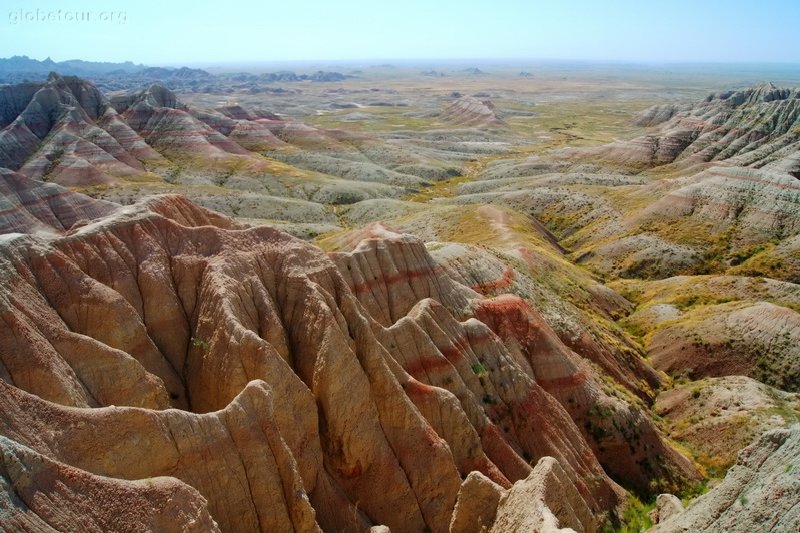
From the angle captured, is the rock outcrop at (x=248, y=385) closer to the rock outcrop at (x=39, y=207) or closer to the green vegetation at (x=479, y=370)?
the green vegetation at (x=479, y=370)

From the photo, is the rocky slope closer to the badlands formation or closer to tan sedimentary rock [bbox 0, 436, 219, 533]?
the badlands formation

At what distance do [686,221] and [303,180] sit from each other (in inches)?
3184

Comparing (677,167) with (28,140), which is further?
(677,167)


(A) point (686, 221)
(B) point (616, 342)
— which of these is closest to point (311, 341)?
(B) point (616, 342)

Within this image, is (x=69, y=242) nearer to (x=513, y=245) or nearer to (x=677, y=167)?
(x=513, y=245)

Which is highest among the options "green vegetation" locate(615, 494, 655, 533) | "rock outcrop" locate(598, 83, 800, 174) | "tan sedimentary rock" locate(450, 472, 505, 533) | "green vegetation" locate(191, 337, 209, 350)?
"rock outcrop" locate(598, 83, 800, 174)

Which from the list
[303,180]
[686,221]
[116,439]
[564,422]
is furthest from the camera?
[303,180]

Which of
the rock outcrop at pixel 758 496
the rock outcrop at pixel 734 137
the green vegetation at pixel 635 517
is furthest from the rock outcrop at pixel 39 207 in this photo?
the rock outcrop at pixel 734 137

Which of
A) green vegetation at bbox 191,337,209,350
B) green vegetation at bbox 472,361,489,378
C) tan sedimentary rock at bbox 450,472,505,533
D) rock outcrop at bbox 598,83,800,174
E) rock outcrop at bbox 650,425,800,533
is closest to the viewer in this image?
rock outcrop at bbox 650,425,800,533

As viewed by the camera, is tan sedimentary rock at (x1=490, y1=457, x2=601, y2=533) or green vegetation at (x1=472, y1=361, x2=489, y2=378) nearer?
tan sedimentary rock at (x1=490, y1=457, x2=601, y2=533)

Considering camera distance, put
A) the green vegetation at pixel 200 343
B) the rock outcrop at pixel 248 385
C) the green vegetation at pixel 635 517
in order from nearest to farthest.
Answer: the rock outcrop at pixel 248 385 → the green vegetation at pixel 200 343 → the green vegetation at pixel 635 517

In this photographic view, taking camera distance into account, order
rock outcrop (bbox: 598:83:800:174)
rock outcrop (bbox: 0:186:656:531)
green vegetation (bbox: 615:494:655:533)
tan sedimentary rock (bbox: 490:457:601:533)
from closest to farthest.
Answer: rock outcrop (bbox: 0:186:656:531)
tan sedimentary rock (bbox: 490:457:601:533)
green vegetation (bbox: 615:494:655:533)
rock outcrop (bbox: 598:83:800:174)

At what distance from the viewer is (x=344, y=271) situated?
37594mm

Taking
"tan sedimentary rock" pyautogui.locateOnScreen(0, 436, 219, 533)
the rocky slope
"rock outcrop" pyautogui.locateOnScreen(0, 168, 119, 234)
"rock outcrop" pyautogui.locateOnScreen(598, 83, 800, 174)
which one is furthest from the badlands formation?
"rock outcrop" pyautogui.locateOnScreen(598, 83, 800, 174)
